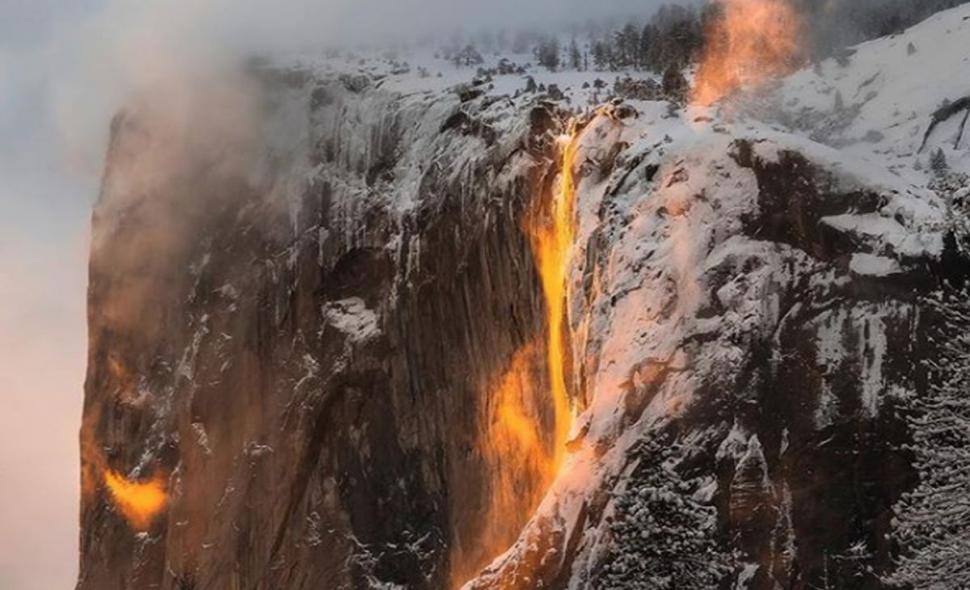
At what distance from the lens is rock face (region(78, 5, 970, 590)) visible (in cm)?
2206

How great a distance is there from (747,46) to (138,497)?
2970 cm

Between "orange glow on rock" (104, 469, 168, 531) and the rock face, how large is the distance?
193 millimetres

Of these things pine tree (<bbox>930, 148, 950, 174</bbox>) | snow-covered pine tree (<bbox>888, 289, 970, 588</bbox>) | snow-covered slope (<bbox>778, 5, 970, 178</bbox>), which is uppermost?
snow-covered slope (<bbox>778, 5, 970, 178</bbox>)

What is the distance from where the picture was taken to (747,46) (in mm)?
51312

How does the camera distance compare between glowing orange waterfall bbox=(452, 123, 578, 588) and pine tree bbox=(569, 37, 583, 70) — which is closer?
glowing orange waterfall bbox=(452, 123, 578, 588)

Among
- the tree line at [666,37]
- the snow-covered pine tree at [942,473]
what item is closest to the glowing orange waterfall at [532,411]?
the snow-covered pine tree at [942,473]

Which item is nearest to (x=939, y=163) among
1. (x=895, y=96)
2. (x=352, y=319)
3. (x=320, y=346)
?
(x=895, y=96)

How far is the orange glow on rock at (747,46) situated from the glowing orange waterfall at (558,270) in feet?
26.1

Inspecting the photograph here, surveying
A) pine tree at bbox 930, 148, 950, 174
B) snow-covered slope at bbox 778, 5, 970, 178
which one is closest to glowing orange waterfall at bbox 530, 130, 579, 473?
snow-covered slope at bbox 778, 5, 970, 178

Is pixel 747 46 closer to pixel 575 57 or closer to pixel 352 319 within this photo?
pixel 575 57

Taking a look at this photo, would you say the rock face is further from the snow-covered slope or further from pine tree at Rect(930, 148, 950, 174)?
pine tree at Rect(930, 148, 950, 174)

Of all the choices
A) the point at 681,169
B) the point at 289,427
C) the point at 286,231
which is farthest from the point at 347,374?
the point at 681,169

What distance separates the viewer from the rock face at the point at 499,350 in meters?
22.1

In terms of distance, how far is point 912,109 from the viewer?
2839 centimetres
